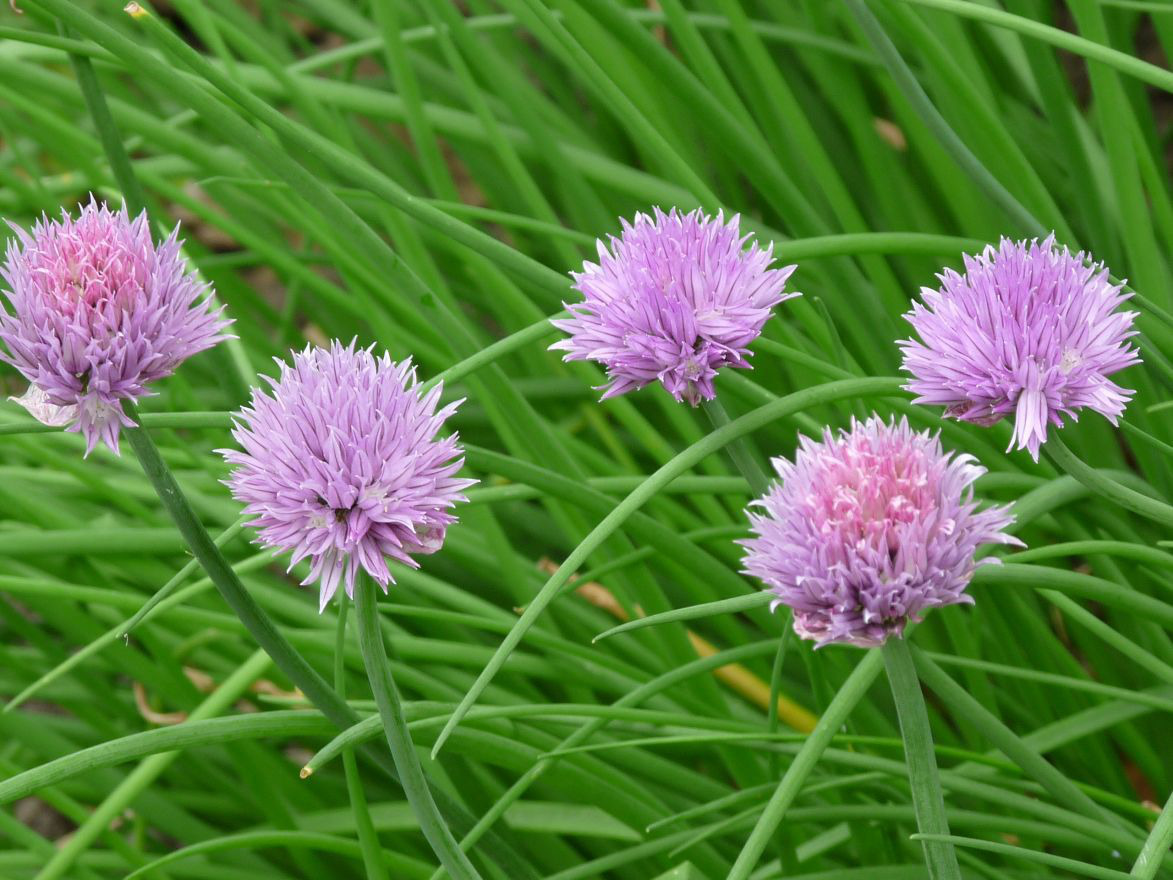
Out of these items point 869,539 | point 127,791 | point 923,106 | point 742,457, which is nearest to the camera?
point 869,539

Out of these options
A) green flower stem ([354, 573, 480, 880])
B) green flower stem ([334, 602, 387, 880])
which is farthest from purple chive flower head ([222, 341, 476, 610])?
green flower stem ([334, 602, 387, 880])

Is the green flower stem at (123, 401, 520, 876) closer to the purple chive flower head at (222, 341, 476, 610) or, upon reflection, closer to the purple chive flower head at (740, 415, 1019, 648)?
the purple chive flower head at (222, 341, 476, 610)

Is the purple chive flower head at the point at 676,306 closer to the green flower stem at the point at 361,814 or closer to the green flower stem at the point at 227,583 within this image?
the green flower stem at the point at 227,583

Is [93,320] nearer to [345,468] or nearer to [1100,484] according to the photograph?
[345,468]

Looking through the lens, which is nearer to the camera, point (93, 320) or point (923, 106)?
point (93, 320)

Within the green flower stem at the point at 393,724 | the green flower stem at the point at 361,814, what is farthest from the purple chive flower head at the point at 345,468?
the green flower stem at the point at 361,814

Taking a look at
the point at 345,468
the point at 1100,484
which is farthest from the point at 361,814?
the point at 1100,484
